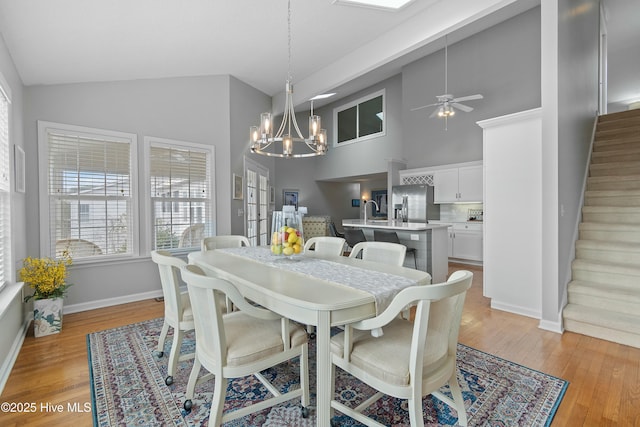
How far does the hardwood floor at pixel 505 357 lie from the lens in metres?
1.75

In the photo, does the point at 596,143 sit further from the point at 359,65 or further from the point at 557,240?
the point at 359,65

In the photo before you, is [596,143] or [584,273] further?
[596,143]

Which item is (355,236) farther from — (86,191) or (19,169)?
(19,169)

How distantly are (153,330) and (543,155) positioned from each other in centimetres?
409

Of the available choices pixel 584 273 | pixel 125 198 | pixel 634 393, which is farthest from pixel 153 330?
pixel 584 273

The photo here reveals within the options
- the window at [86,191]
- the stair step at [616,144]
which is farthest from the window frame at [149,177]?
the stair step at [616,144]

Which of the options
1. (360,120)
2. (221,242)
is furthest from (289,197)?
(221,242)

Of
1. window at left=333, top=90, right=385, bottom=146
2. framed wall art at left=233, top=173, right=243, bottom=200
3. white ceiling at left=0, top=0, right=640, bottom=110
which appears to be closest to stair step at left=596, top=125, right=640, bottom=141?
white ceiling at left=0, top=0, right=640, bottom=110

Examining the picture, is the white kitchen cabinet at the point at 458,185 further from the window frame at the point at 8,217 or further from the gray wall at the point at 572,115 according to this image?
the window frame at the point at 8,217

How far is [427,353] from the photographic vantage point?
141 centimetres

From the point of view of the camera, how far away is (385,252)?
2.52m

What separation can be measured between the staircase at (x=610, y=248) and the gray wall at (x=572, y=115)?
0.14 m

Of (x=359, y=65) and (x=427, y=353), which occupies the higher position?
(x=359, y=65)

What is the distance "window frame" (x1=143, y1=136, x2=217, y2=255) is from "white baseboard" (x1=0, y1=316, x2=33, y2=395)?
136cm
